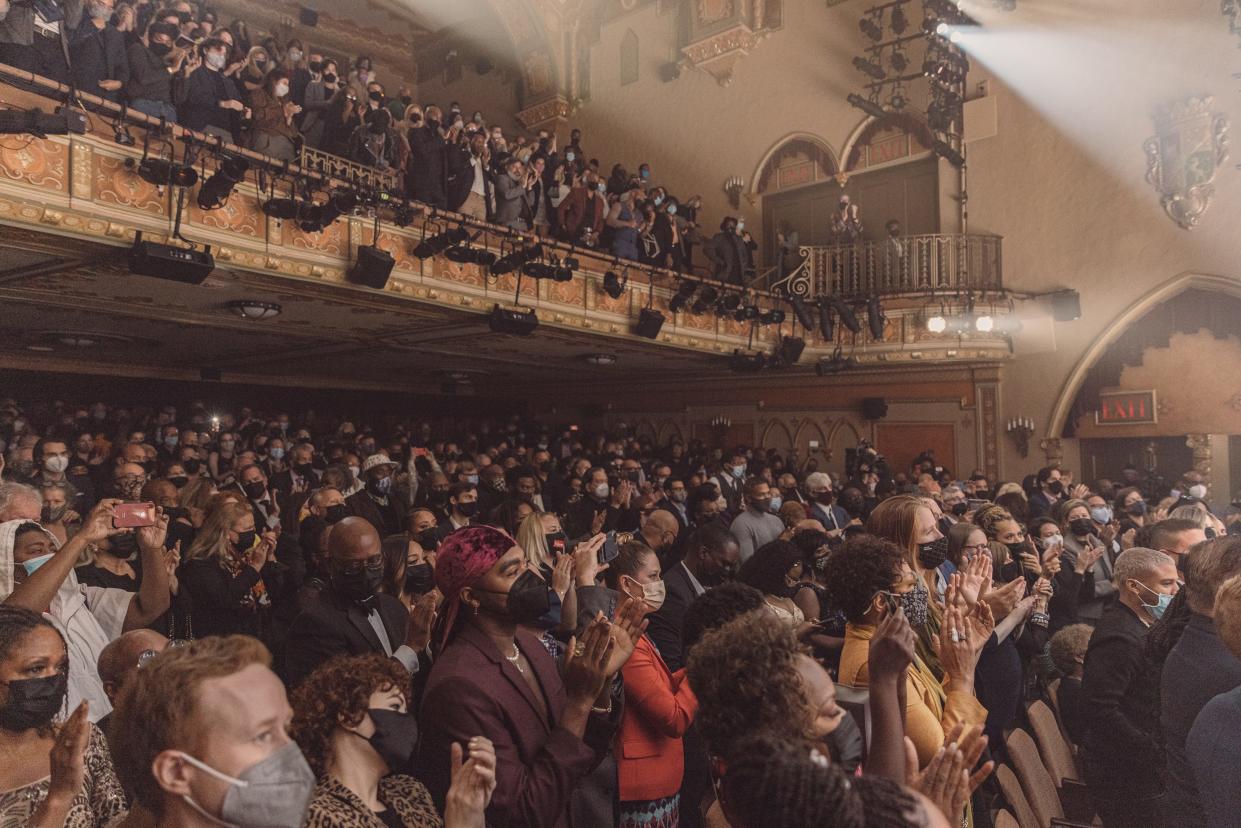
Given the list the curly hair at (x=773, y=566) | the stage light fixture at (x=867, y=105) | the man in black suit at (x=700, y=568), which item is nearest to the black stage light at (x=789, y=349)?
the stage light fixture at (x=867, y=105)

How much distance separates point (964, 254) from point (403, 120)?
29.6 feet

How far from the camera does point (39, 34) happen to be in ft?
17.5

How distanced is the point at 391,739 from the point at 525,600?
0.49 m

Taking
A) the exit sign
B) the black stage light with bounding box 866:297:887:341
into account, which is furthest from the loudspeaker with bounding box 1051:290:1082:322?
the black stage light with bounding box 866:297:887:341

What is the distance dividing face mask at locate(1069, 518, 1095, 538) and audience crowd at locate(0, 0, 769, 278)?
6.03 metres

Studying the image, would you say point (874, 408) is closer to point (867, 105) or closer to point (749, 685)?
point (867, 105)

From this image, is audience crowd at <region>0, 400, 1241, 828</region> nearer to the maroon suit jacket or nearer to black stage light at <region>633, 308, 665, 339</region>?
the maroon suit jacket

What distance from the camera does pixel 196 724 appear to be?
1351 millimetres

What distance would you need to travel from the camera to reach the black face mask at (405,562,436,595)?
11.3ft

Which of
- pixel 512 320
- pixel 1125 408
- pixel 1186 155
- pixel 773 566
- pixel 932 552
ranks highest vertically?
pixel 1186 155

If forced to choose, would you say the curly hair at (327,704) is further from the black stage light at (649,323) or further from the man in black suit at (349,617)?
the black stage light at (649,323)

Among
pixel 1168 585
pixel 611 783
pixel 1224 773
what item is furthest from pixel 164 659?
pixel 1168 585

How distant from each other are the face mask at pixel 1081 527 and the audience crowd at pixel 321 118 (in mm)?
6033

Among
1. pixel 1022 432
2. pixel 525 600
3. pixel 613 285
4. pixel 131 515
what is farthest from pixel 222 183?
pixel 1022 432
